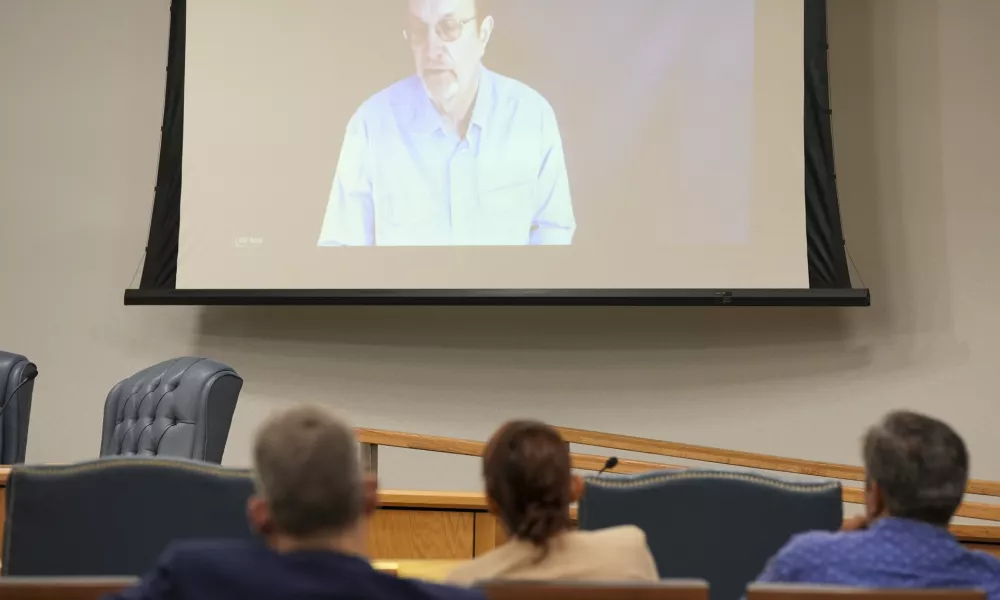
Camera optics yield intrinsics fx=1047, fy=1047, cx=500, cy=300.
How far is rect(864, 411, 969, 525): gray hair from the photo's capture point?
61.8 inches

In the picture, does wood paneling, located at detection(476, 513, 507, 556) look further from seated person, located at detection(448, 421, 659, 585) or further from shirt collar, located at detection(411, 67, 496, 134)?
shirt collar, located at detection(411, 67, 496, 134)

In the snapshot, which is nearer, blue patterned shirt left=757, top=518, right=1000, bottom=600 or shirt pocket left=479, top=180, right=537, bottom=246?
blue patterned shirt left=757, top=518, right=1000, bottom=600

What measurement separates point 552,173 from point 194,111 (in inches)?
66.3

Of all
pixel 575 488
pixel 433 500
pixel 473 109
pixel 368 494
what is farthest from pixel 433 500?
pixel 473 109

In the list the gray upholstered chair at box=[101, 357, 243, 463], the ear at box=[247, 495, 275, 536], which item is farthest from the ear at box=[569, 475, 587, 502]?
the gray upholstered chair at box=[101, 357, 243, 463]

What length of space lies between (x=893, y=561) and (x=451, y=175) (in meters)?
3.29

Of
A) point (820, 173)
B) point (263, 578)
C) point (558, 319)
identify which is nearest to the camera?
point (263, 578)

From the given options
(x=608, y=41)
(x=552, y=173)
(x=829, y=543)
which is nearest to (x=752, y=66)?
(x=608, y=41)

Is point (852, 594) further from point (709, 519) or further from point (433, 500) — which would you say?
point (433, 500)

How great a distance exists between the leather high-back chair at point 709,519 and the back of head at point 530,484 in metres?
0.38

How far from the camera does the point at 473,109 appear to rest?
4.62 m

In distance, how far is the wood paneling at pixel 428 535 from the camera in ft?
8.78

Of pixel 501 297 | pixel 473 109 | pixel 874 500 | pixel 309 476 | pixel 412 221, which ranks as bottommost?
pixel 874 500

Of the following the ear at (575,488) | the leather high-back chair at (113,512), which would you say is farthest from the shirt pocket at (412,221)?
the ear at (575,488)
